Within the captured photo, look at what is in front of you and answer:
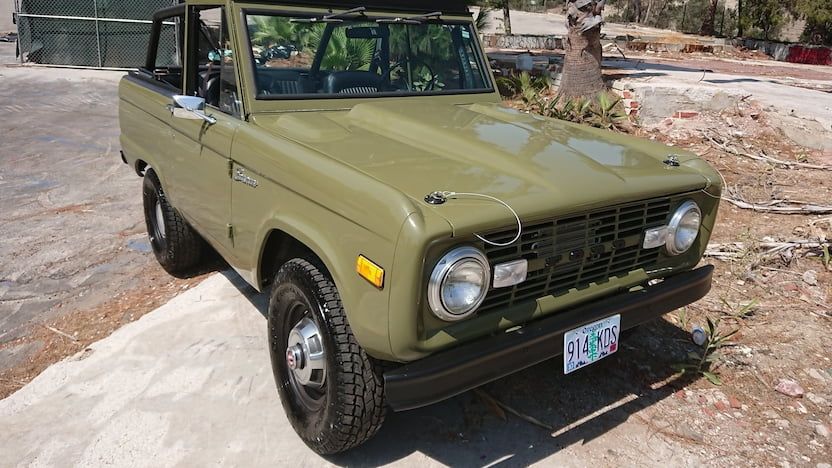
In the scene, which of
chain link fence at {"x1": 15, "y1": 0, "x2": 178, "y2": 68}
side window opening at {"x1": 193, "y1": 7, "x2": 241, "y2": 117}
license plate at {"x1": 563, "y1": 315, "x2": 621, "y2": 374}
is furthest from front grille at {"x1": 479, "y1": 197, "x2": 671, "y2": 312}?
chain link fence at {"x1": 15, "y1": 0, "x2": 178, "y2": 68}

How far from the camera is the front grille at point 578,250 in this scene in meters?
2.46

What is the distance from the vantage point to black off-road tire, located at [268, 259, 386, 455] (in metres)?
2.52

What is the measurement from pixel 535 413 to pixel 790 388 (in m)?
1.39

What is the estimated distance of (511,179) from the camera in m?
2.64

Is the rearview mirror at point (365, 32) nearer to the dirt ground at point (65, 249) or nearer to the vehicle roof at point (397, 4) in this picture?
the vehicle roof at point (397, 4)

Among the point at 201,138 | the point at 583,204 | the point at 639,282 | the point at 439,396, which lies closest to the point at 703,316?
the point at 639,282

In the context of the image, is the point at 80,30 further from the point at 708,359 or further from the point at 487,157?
the point at 708,359

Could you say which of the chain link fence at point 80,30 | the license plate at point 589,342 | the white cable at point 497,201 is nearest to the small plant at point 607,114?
the license plate at point 589,342

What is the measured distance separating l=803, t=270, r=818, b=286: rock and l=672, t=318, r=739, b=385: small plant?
118cm

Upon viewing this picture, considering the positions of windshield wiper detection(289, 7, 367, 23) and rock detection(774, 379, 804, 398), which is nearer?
rock detection(774, 379, 804, 398)

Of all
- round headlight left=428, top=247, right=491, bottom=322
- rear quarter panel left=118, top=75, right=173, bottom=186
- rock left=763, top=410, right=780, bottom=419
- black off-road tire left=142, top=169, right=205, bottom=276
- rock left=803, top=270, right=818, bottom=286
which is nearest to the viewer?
round headlight left=428, top=247, right=491, bottom=322

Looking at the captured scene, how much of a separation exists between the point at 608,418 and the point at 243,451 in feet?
5.67

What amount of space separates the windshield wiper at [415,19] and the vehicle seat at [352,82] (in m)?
0.32

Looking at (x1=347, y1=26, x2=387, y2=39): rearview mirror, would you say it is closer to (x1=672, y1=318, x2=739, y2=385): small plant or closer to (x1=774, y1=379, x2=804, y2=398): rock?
(x1=672, y1=318, x2=739, y2=385): small plant
